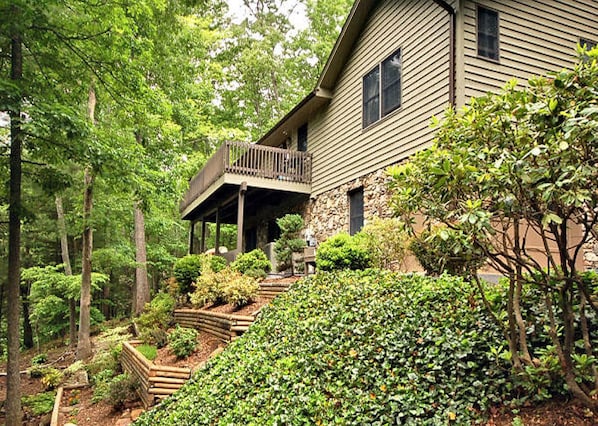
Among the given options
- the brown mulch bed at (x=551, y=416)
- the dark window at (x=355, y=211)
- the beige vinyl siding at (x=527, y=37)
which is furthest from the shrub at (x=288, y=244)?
the brown mulch bed at (x=551, y=416)

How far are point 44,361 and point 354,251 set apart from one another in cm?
1098

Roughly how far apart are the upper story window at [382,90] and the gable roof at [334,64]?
1.36m

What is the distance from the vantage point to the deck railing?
12.1 m

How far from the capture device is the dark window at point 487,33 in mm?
8125

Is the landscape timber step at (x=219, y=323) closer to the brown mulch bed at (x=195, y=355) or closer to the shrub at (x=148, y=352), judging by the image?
the brown mulch bed at (x=195, y=355)

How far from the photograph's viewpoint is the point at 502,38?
8305 millimetres

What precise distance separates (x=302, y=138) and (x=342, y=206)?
413 centimetres

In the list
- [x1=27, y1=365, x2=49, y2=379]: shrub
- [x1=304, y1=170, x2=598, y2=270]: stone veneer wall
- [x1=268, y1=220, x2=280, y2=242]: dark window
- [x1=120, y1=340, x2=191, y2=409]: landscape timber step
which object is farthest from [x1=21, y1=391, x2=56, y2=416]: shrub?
[x1=268, y1=220, x2=280, y2=242]: dark window

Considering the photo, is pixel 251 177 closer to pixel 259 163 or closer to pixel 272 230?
pixel 259 163

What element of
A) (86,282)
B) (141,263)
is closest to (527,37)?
(86,282)

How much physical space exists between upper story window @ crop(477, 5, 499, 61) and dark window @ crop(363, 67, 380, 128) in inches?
108

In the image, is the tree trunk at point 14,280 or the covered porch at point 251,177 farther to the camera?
the covered porch at point 251,177

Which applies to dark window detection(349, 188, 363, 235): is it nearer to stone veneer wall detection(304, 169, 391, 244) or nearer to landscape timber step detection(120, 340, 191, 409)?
stone veneer wall detection(304, 169, 391, 244)

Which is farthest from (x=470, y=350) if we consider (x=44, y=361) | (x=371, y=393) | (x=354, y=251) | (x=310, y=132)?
(x=44, y=361)
